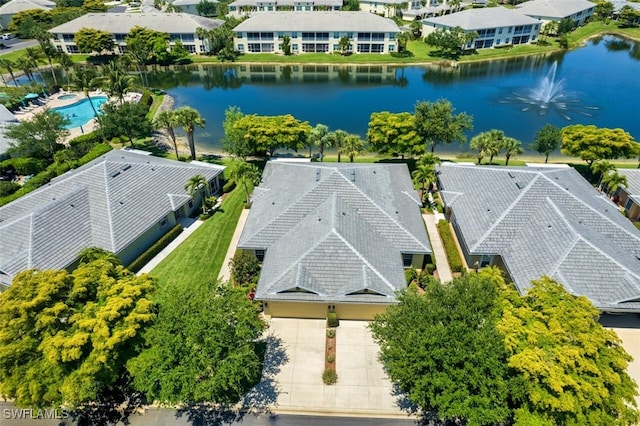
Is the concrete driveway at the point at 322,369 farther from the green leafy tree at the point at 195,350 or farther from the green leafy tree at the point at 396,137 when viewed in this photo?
the green leafy tree at the point at 396,137

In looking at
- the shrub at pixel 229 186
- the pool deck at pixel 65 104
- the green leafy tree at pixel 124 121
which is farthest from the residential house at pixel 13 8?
the shrub at pixel 229 186

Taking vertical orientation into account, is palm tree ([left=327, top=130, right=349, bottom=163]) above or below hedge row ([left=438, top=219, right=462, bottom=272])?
above

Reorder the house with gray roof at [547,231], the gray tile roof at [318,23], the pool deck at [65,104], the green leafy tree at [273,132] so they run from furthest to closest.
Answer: the gray tile roof at [318,23] < the pool deck at [65,104] < the green leafy tree at [273,132] < the house with gray roof at [547,231]

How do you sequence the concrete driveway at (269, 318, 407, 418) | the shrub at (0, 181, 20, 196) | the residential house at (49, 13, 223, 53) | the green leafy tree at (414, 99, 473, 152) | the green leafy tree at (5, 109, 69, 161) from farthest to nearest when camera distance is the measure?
the residential house at (49, 13, 223, 53), the green leafy tree at (5, 109, 69, 161), the green leafy tree at (414, 99, 473, 152), the shrub at (0, 181, 20, 196), the concrete driveway at (269, 318, 407, 418)

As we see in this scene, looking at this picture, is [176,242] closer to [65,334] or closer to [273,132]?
[65,334]

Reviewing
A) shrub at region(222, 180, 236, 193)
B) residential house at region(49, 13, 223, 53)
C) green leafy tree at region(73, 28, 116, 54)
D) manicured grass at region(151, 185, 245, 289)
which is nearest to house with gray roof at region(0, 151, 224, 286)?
shrub at region(222, 180, 236, 193)

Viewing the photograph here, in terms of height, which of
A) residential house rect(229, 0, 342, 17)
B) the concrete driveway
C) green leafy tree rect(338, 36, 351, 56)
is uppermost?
residential house rect(229, 0, 342, 17)

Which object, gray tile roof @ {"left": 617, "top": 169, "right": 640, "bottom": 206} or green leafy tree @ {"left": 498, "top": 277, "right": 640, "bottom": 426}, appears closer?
green leafy tree @ {"left": 498, "top": 277, "right": 640, "bottom": 426}

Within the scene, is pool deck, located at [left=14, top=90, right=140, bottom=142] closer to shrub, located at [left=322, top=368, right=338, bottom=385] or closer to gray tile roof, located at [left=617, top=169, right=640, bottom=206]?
shrub, located at [left=322, top=368, right=338, bottom=385]
